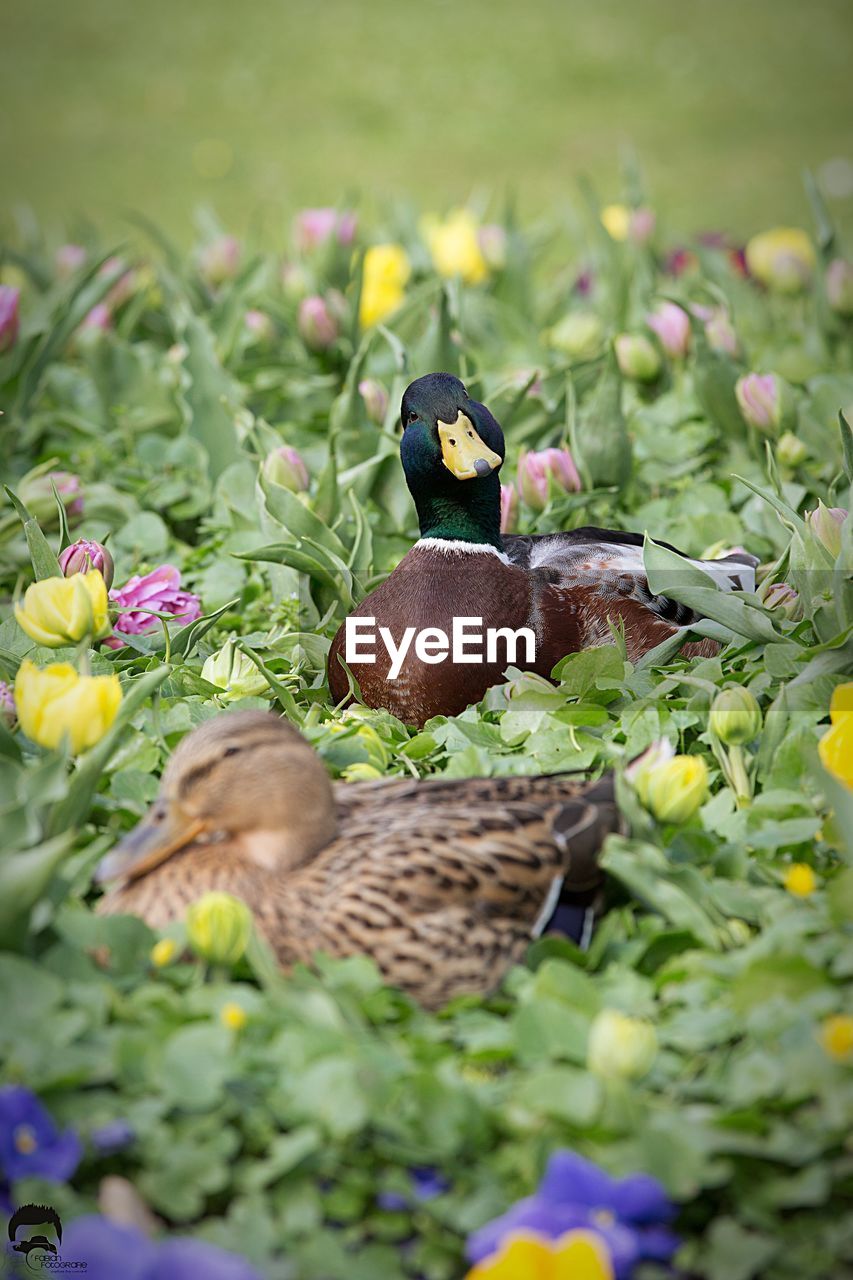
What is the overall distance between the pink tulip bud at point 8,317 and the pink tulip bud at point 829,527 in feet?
7.49

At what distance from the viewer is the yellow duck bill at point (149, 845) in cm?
193

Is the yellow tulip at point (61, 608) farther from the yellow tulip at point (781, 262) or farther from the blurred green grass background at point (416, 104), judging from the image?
the blurred green grass background at point (416, 104)

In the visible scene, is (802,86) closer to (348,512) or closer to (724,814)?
(348,512)

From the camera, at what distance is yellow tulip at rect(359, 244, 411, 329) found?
4809 millimetres

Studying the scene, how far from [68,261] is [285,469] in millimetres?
2369

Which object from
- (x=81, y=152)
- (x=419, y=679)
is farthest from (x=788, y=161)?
(x=419, y=679)

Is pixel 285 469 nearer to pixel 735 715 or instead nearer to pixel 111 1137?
pixel 735 715

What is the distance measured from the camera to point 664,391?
4285 millimetres

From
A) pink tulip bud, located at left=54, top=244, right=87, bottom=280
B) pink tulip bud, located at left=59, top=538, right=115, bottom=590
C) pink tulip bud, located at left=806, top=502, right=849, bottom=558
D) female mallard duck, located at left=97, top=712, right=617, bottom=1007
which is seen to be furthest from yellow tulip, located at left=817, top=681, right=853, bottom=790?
pink tulip bud, located at left=54, top=244, right=87, bottom=280

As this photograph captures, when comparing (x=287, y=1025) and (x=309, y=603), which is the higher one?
(x=287, y=1025)

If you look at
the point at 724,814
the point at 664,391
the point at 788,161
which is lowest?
the point at 788,161

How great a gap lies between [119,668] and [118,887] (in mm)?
819

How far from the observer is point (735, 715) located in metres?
2.20

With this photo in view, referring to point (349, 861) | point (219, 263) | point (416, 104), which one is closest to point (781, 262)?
point (219, 263)
